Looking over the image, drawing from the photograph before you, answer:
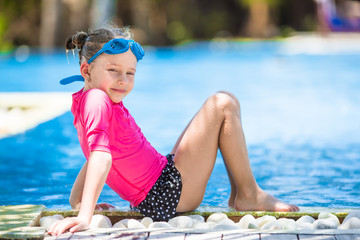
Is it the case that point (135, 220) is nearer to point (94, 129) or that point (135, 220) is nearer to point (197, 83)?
point (94, 129)

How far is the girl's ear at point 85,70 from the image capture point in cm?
297

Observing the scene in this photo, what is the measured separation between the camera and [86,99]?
2818 mm

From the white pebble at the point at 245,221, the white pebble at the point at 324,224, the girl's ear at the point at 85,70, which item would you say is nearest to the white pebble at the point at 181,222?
the white pebble at the point at 245,221

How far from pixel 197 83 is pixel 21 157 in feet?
20.4

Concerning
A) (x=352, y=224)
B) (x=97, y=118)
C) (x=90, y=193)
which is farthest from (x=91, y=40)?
(x=352, y=224)

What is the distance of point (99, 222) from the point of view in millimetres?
2945

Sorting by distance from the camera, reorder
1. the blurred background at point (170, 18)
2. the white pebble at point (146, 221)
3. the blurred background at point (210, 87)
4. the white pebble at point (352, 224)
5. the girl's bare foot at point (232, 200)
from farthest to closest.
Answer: the blurred background at point (170, 18) → the blurred background at point (210, 87) → the girl's bare foot at point (232, 200) → the white pebble at point (146, 221) → the white pebble at point (352, 224)

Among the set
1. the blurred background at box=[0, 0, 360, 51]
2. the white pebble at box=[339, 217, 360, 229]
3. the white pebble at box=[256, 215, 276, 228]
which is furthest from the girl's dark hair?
the blurred background at box=[0, 0, 360, 51]

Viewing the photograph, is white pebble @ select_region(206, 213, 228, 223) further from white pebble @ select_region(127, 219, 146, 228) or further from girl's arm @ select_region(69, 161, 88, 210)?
girl's arm @ select_region(69, 161, 88, 210)

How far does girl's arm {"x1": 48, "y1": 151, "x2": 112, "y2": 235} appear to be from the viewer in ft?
8.45

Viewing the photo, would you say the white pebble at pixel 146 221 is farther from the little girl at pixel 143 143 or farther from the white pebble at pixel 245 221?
the white pebble at pixel 245 221

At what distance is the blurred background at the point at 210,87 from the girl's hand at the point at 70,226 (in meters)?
0.81

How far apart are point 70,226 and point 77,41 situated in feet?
3.25

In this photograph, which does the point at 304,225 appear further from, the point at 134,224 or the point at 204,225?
the point at 134,224
